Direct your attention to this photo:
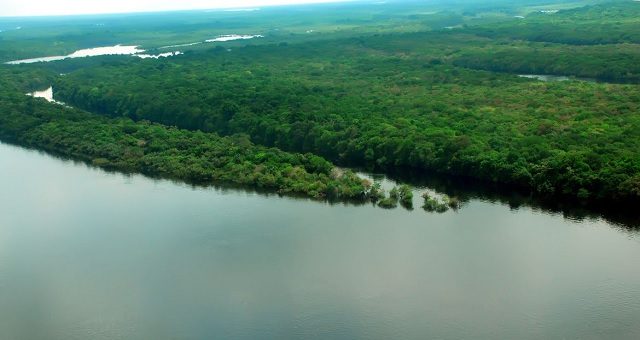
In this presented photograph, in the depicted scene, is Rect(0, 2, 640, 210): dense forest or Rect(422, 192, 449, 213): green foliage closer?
Rect(422, 192, 449, 213): green foliage

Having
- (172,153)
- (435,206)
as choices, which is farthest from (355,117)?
(435,206)

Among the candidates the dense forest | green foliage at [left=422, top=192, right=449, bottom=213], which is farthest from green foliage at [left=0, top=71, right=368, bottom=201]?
green foliage at [left=422, top=192, right=449, bottom=213]

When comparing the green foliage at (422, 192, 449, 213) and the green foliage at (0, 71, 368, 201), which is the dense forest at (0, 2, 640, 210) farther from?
the green foliage at (422, 192, 449, 213)

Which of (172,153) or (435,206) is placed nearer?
(435,206)

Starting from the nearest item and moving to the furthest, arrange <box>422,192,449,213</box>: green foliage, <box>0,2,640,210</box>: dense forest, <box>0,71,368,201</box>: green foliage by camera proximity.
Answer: <box>422,192,449,213</box>: green foliage < <box>0,2,640,210</box>: dense forest < <box>0,71,368,201</box>: green foliage

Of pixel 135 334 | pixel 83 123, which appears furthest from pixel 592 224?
pixel 83 123

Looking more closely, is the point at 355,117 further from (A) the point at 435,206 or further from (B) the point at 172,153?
(A) the point at 435,206

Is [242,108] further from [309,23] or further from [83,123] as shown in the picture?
[309,23]

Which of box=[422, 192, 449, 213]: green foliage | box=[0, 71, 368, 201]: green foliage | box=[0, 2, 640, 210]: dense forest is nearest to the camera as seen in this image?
box=[422, 192, 449, 213]: green foliage
